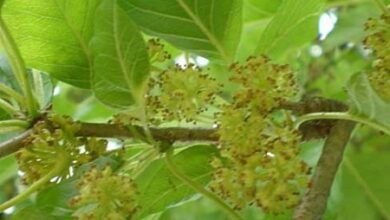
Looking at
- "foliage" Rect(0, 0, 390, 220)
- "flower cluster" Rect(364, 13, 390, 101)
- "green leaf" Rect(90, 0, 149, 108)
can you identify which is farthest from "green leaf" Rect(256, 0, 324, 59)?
"green leaf" Rect(90, 0, 149, 108)

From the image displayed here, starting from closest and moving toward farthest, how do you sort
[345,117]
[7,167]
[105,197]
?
1. [105,197]
2. [345,117]
3. [7,167]

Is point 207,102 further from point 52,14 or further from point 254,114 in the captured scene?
point 52,14

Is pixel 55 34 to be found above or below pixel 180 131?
above

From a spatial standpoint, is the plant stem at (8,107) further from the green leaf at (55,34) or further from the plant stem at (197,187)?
the plant stem at (197,187)

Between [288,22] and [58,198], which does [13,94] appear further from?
[288,22]

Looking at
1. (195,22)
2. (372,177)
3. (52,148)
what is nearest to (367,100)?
(195,22)

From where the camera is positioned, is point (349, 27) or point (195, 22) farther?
point (349, 27)

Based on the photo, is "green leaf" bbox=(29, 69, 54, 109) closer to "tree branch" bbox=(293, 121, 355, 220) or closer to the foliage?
the foliage

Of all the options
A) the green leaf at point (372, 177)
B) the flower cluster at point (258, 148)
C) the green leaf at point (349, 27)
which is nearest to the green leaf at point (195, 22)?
the flower cluster at point (258, 148)
